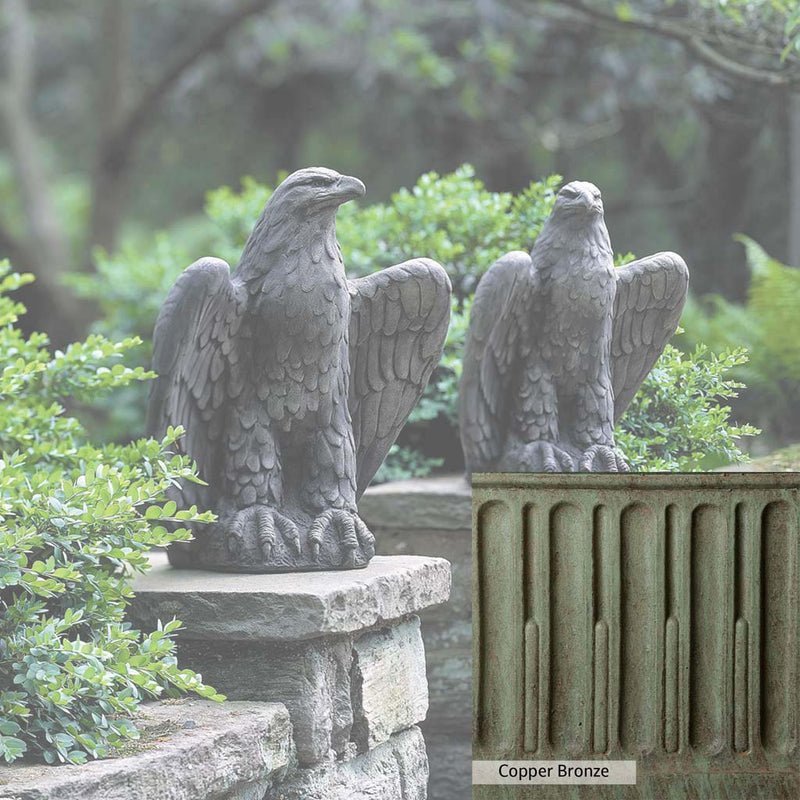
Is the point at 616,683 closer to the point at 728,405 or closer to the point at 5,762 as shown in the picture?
the point at 728,405

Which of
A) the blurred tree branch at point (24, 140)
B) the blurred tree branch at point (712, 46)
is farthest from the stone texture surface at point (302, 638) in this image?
the blurred tree branch at point (24, 140)

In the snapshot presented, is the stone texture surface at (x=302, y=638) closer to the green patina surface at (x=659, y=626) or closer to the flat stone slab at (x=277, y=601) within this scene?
the flat stone slab at (x=277, y=601)

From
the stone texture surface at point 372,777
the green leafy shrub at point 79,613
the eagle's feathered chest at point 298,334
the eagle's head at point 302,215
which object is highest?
the eagle's head at point 302,215

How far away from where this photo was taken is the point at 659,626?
2.69 metres

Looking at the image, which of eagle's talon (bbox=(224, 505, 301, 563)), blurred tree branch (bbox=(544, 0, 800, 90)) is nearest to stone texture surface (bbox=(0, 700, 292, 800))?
eagle's talon (bbox=(224, 505, 301, 563))

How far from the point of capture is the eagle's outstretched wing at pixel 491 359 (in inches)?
130

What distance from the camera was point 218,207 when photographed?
5.93 metres

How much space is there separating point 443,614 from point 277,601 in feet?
4.67

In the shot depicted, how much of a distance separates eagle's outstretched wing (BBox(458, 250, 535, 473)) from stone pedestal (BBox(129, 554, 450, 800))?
545 mm

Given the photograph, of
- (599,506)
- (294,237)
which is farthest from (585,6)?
(599,506)

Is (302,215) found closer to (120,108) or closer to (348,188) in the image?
(348,188)

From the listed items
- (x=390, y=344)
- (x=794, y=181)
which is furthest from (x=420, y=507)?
(x=794, y=181)

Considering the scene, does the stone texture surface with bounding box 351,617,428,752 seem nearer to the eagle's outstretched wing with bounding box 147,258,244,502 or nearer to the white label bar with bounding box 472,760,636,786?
the white label bar with bounding box 472,760,636,786

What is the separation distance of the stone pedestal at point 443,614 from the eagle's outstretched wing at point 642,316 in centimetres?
87
